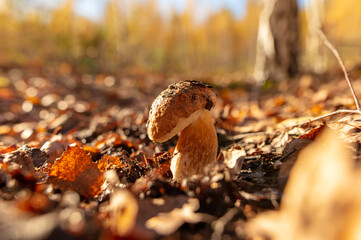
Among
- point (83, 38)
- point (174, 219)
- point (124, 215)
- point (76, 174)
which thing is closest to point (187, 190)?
point (174, 219)

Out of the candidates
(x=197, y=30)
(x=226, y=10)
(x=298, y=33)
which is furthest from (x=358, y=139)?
(x=226, y=10)

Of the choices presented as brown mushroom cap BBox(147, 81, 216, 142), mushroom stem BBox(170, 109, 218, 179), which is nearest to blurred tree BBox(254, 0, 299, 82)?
mushroom stem BBox(170, 109, 218, 179)

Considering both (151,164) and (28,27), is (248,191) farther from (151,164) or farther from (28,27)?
(28,27)

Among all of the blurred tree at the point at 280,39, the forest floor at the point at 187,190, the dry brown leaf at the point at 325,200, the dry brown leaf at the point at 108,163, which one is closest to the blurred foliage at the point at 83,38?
the blurred tree at the point at 280,39

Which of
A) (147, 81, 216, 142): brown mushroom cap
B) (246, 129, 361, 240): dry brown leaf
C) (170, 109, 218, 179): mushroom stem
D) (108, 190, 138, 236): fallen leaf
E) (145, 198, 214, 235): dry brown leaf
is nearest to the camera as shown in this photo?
(246, 129, 361, 240): dry brown leaf

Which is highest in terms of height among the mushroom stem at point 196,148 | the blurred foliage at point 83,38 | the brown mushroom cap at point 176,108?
the blurred foliage at point 83,38

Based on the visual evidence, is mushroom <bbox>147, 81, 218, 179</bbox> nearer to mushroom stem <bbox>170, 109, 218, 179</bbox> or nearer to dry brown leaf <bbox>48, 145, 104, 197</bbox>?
mushroom stem <bbox>170, 109, 218, 179</bbox>

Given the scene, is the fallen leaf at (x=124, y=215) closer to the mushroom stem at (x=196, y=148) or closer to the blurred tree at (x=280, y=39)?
the mushroom stem at (x=196, y=148)
